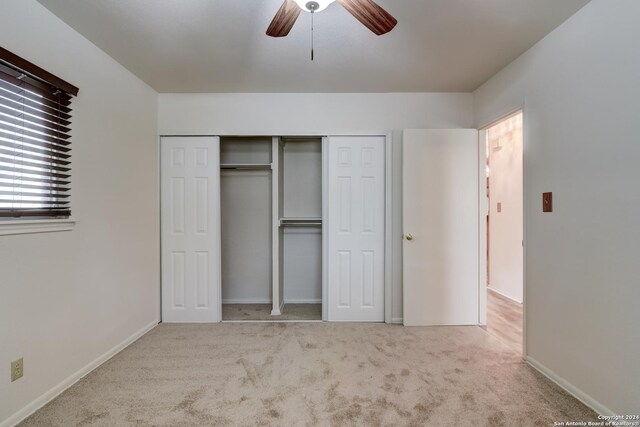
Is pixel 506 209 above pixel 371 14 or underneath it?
underneath

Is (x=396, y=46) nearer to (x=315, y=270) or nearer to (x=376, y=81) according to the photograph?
(x=376, y=81)

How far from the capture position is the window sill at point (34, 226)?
1.54 meters

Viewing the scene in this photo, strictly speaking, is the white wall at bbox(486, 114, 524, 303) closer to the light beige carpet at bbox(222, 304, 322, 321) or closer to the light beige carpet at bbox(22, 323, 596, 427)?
the light beige carpet at bbox(22, 323, 596, 427)

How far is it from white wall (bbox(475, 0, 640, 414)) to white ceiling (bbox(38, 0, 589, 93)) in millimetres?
321

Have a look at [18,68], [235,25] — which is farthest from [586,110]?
[18,68]

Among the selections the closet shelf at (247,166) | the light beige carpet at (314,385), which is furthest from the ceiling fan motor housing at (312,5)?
the light beige carpet at (314,385)

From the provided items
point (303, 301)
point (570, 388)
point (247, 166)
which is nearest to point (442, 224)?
point (570, 388)

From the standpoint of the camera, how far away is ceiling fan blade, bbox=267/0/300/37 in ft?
4.55

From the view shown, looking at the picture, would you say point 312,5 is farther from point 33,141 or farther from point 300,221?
point 300,221

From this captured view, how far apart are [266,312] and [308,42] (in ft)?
9.11

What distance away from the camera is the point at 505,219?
13.1 ft

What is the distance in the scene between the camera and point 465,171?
2.92 metres

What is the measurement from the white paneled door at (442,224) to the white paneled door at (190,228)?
6.75ft

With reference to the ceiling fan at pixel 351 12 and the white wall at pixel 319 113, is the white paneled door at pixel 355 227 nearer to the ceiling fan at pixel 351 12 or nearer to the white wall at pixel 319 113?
the white wall at pixel 319 113
